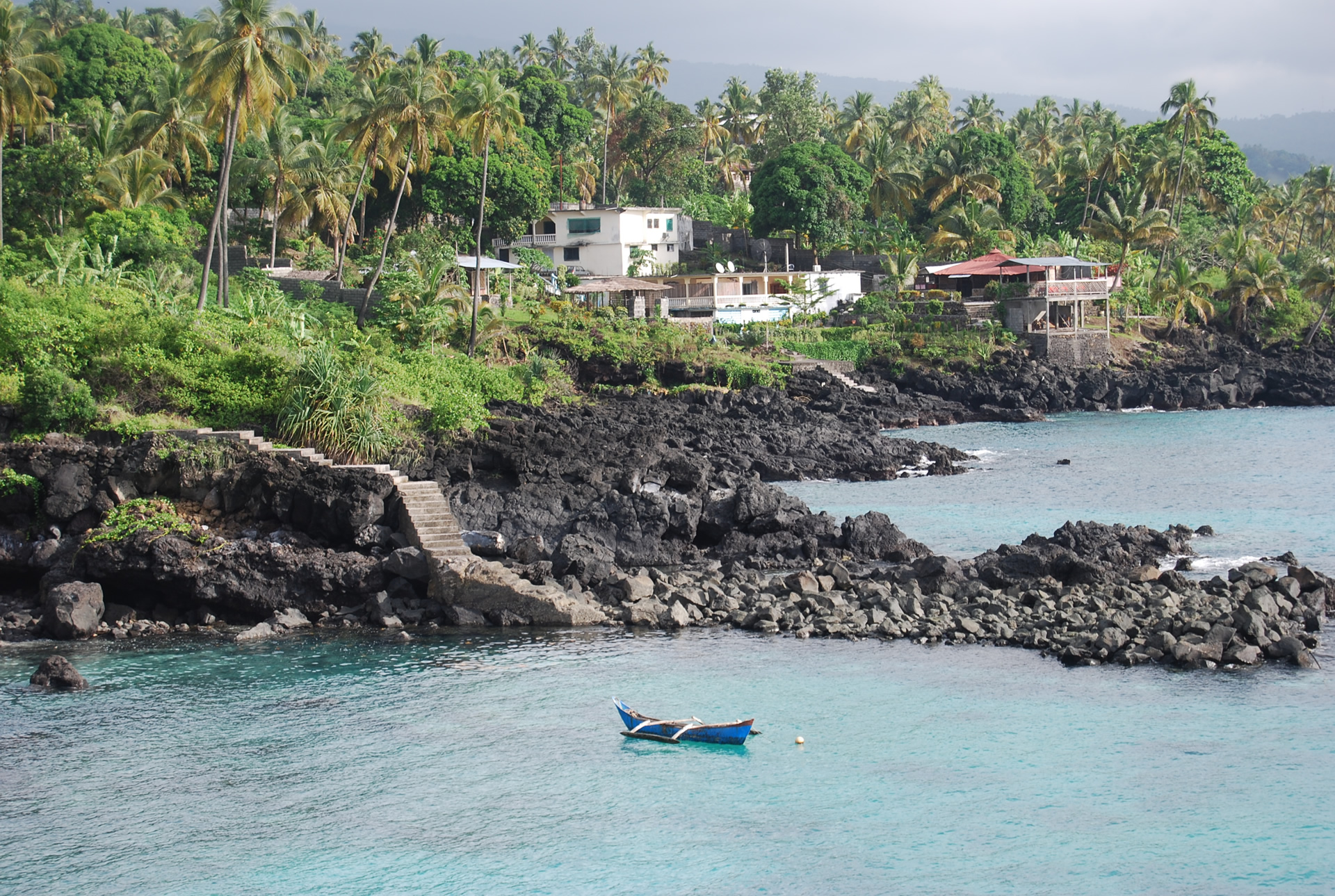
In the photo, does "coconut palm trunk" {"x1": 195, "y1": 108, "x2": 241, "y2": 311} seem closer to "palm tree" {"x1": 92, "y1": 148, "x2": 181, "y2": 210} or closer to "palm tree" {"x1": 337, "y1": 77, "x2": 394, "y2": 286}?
"palm tree" {"x1": 337, "y1": 77, "x2": 394, "y2": 286}

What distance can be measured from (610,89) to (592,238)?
19134 mm

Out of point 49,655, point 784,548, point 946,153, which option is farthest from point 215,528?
point 946,153

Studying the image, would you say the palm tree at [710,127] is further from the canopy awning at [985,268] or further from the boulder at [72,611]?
the boulder at [72,611]

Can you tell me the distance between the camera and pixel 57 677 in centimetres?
2092

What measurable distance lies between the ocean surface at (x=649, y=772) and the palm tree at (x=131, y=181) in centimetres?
3188

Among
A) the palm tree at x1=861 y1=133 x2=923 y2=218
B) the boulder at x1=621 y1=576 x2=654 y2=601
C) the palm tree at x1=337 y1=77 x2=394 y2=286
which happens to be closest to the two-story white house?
the palm tree at x1=861 y1=133 x2=923 y2=218

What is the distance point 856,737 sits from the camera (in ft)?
61.8

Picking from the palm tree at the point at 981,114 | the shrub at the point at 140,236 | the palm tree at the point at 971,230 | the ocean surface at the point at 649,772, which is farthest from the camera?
the palm tree at the point at 981,114

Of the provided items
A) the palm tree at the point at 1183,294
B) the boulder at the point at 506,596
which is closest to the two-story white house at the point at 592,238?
the palm tree at the point at 1183,294

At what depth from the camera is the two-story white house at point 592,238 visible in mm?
70812

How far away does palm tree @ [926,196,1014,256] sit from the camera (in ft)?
246

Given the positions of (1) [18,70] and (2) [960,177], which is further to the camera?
(2) [960,177]

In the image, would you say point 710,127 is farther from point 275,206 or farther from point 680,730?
point 680,730

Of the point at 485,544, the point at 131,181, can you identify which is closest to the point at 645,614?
the point at 485,544
